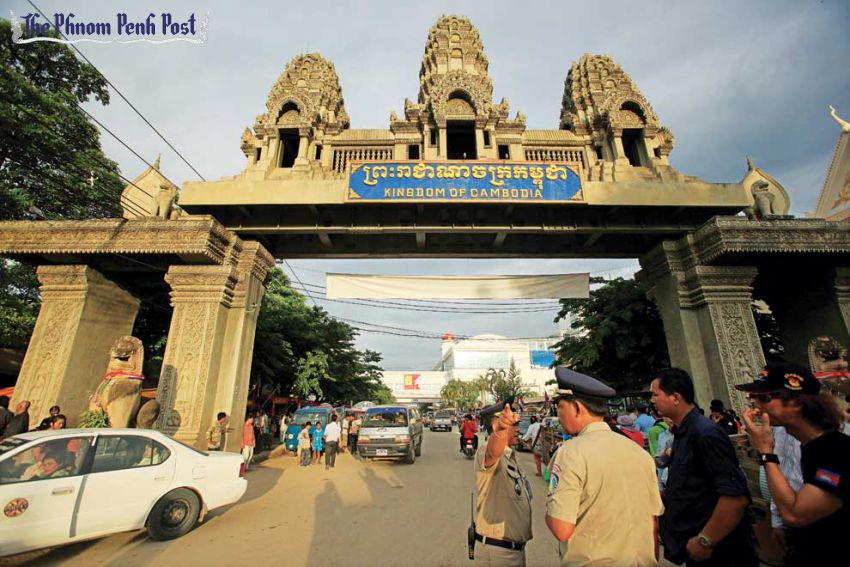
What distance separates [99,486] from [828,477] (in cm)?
607

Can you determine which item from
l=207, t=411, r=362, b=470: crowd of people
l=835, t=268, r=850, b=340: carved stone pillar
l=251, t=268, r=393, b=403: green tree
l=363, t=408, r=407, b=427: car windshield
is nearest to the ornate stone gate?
l=835, t=268, r=850, b=340: carved stone pillar

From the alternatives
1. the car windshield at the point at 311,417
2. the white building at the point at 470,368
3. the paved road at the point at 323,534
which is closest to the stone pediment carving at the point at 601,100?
the paved road at the point at 323,534

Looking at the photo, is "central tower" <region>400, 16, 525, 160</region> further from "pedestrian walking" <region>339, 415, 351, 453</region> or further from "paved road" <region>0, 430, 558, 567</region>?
"pedestrian walking" <region>339, 415, 351, 453</region>

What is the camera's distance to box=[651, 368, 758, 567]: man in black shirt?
1.83 meters

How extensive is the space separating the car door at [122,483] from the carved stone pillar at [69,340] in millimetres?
5522

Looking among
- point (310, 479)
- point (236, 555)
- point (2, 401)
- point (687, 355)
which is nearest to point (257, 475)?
point (310, 479)

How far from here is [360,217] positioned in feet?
32.7

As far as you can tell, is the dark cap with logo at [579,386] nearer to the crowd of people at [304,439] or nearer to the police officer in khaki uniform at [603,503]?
the police officer in khaki uniform at [603,503]

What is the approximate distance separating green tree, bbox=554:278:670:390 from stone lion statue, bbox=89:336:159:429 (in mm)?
12091

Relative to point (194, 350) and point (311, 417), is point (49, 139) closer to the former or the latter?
point (194, 350)

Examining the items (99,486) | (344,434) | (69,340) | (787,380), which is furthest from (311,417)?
(787,380)

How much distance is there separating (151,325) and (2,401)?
436 cm

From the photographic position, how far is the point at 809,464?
173 centimetres

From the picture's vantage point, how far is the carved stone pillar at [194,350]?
25.0 ft
